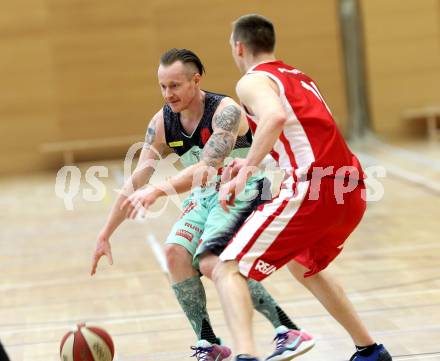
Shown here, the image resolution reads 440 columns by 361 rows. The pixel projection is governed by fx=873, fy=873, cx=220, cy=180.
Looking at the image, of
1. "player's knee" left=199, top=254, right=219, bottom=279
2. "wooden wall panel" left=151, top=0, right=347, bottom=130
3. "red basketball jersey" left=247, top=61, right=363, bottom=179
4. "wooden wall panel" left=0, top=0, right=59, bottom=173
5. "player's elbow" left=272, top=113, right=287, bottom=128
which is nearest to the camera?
"player's elbow" left=272, top=113, right=287, bottom=128

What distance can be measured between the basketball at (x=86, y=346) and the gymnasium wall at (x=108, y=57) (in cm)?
1256

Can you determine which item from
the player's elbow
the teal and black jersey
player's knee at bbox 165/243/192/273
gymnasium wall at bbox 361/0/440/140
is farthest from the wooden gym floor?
gymnasium wall at bbox 361/0/440/140

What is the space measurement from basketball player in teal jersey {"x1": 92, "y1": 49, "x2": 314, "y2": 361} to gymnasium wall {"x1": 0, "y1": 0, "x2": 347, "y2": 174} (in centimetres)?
1221

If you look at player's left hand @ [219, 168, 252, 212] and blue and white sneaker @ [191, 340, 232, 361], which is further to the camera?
blue and white sneaker @ [191, 340, 232, 361]

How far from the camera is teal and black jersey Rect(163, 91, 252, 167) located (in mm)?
4379

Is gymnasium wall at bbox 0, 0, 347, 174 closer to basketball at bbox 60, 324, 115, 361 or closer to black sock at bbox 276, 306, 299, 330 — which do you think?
black sock at bbox 276, 306, 299, 330

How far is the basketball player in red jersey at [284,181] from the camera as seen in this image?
12.2 feet

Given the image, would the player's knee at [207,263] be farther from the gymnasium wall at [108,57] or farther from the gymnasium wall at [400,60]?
the gymnasium wall at [400,60]

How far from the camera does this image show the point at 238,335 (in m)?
3.68

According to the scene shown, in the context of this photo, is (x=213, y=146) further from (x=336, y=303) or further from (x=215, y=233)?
(x=336, y=303)

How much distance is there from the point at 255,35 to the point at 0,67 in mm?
13111

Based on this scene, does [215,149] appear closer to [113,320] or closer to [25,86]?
[113,320]

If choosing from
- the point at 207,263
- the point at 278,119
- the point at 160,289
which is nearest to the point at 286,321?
the point at 207,263

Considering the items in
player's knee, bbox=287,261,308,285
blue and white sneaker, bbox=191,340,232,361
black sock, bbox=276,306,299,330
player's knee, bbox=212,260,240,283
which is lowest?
blue and white sneaker, bbox=191,340,232,361
